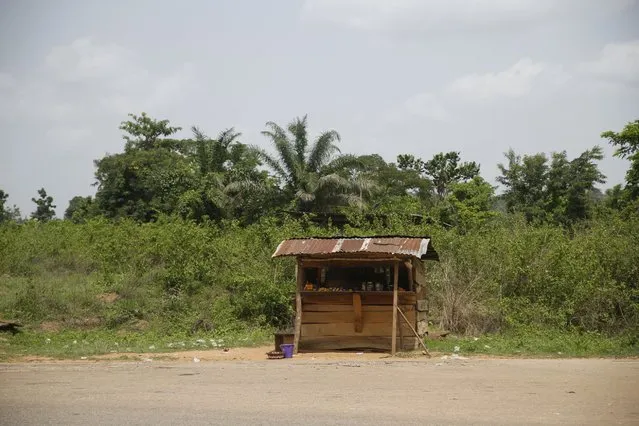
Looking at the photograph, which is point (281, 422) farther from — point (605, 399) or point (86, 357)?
point (86, 357)

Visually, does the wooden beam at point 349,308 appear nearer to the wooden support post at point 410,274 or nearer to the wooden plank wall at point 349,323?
the wooden plank wall at point 349,323

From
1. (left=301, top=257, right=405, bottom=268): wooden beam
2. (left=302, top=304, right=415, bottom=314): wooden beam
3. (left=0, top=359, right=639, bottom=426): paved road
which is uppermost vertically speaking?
(left=301, top=257, right=405, bottom=268): wooden beam

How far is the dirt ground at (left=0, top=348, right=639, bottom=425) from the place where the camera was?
850 cm

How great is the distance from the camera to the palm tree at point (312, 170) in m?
33.3

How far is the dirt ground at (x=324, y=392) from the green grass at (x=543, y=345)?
1.14 meters

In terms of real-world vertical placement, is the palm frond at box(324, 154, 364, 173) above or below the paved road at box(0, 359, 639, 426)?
above

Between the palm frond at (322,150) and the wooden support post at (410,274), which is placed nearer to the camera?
the wooden support post at (410,274)

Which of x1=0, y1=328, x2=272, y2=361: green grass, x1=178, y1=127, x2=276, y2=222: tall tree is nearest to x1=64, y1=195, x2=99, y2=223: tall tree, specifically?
x1=178, y1=127, x2=276, y2=222: tall tree

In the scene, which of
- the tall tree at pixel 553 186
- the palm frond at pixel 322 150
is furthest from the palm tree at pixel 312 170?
the tall tree at pixel 553 186

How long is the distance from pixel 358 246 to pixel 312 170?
773 inches

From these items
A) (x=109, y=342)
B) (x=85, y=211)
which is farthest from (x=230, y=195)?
(x=109, y=342)

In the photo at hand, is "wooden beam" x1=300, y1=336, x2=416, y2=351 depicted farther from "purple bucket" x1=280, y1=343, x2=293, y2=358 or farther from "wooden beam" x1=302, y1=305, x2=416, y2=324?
"purple bucket" x1=280, y1=343, x2=293, y2=358

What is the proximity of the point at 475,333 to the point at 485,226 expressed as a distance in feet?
17.2

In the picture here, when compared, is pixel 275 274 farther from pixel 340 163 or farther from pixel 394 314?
pixel 340 163
